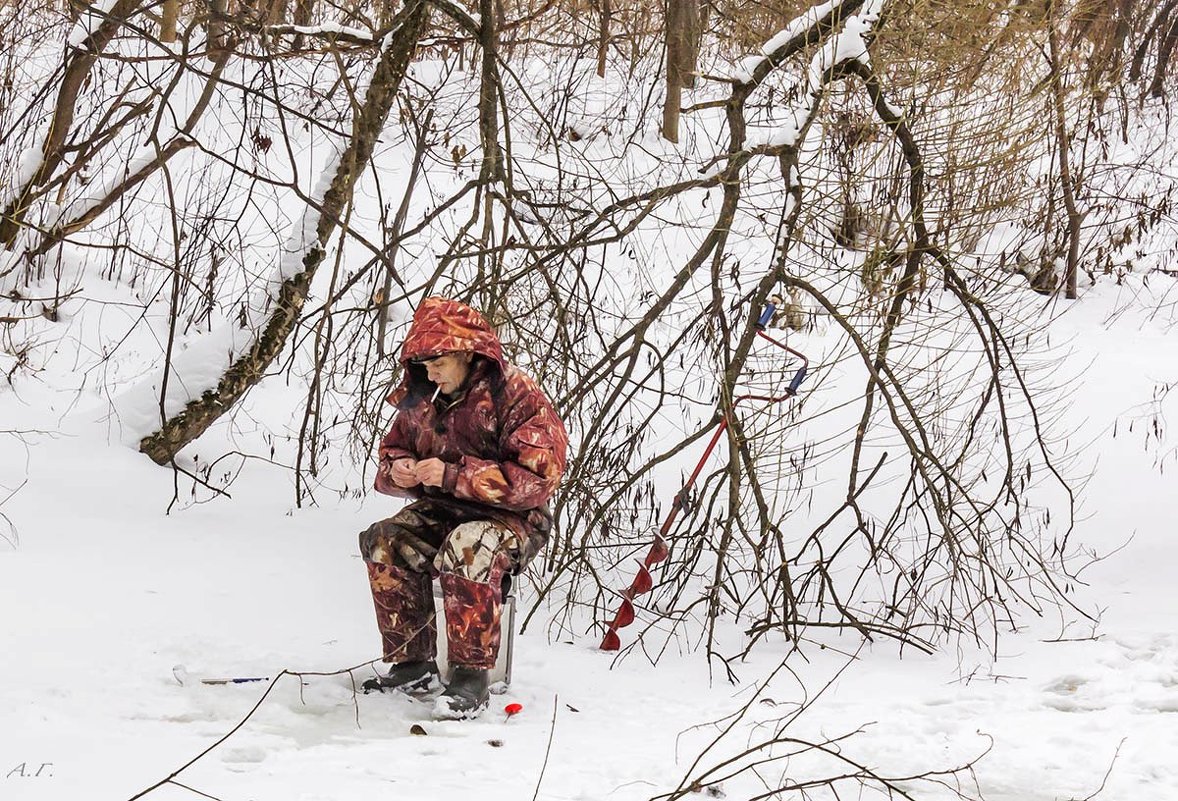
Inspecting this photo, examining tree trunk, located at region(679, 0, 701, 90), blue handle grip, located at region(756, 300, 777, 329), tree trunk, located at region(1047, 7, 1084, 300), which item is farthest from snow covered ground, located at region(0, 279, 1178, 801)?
tree trunk, located at region(679, 0, 701, 90)

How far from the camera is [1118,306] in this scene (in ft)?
33.9

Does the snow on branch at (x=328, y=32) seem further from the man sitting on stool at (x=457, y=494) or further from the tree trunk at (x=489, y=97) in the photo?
the man sitting on stool at (x=457, y=494)

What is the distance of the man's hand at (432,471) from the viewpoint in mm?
3959

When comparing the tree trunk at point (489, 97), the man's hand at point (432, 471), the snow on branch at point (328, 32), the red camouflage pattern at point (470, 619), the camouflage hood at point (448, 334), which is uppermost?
the snow on branch at point (328, 32)

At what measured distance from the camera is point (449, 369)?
4031mm

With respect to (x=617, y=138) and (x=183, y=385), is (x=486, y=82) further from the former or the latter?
(x=617, y=138)

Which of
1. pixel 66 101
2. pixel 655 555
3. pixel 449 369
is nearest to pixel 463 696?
pixel 449 369

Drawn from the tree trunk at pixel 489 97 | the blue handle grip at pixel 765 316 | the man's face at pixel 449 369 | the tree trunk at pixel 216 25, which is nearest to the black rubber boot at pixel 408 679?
the man's face at pixel 449 369

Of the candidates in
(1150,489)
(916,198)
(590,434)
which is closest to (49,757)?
(590,434)

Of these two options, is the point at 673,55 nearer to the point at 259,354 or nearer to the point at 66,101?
the point at 259,354

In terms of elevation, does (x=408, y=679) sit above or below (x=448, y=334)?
below

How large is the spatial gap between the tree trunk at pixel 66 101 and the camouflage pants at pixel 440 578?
2.42 m

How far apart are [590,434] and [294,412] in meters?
2.75

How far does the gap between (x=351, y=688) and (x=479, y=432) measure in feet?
2.85
